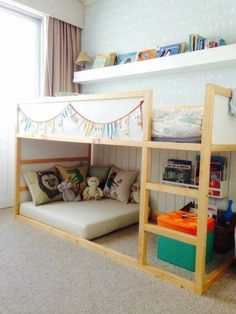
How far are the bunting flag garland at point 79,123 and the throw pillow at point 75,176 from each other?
63 cm

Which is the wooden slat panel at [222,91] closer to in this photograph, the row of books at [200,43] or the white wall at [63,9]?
→ the row of books at [200,43]

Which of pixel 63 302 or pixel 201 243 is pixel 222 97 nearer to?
pixel 201 243

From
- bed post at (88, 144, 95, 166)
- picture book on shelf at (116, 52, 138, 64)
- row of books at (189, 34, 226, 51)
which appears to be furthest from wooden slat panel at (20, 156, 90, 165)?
row of books at (189, 34, 226, 51)

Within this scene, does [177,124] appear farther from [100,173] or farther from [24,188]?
[24,188]

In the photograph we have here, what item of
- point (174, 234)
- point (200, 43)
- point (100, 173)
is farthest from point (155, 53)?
point (174, 234)

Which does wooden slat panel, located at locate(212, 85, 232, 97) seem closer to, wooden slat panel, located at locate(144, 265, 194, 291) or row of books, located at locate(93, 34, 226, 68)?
row of books, located at locate(93, 34, 226, 68)

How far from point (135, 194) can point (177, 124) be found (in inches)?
56.2

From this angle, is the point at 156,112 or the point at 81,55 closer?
the point at 156,112

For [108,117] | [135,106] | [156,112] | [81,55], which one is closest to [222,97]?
[156,112]

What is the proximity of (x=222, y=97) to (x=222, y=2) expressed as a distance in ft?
4.38

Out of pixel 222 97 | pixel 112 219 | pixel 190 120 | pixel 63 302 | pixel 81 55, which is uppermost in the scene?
pixel 81 55

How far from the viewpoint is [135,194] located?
9.82 ft

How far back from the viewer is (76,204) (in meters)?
2.84

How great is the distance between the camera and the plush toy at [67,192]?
2945 millimetres
